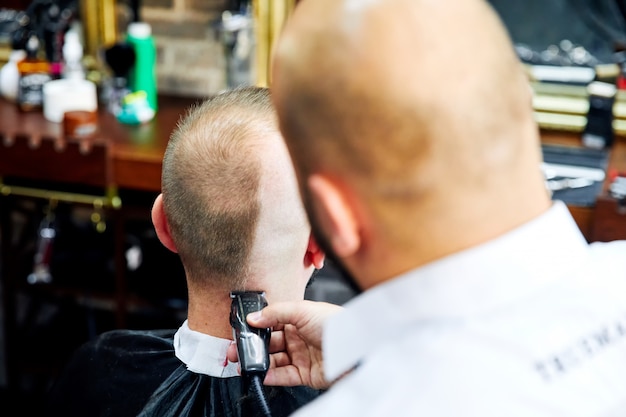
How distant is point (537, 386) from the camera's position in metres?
0.74

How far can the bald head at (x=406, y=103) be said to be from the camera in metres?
0.75

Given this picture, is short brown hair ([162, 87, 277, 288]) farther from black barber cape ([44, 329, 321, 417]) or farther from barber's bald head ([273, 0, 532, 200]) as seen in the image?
barber's bald head ([273, 0, 532, 200])

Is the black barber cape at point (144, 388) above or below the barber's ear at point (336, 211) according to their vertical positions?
below

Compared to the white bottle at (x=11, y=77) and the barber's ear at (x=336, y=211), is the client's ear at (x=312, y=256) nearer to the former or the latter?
the barber's ear at (x=336, y=211)

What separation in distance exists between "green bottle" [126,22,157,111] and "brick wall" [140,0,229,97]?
19 cm

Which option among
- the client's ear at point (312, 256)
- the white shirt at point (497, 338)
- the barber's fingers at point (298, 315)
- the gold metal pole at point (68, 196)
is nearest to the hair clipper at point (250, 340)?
the barber's fingers at point (298, 315)

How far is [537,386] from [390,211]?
8.0 inches

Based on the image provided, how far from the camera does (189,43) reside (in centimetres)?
305

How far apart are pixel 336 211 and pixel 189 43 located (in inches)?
94.1

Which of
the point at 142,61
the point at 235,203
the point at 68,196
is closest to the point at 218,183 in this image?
the point at 235,203

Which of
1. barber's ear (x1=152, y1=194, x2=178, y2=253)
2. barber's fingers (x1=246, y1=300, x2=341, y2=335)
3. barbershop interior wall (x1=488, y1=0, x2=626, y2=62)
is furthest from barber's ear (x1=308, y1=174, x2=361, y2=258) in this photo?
barbershop interior wall (x1=488, y1=0, x2=626, y2=62)

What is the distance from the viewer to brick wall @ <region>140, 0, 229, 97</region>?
3016mm

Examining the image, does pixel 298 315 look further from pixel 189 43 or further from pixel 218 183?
pixel 189 43

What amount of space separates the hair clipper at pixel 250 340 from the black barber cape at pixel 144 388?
0.50 feet
